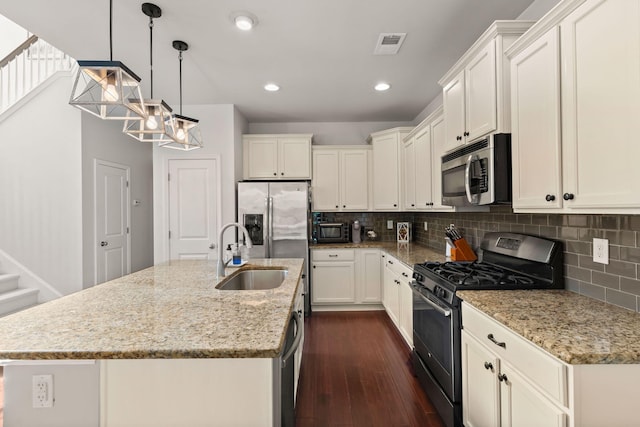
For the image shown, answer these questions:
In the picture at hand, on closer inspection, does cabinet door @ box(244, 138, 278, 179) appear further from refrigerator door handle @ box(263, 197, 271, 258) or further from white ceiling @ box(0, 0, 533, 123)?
white ceiling @ box(0, 0, 533, 123)

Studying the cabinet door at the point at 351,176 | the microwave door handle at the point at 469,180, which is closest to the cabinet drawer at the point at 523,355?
the microwave door handle at the point at 469,180

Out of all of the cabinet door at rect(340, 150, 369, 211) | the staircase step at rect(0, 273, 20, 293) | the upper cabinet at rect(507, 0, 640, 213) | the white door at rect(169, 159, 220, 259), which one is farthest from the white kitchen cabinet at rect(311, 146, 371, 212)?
the staircase step at rect(0, 273, 20, 293)

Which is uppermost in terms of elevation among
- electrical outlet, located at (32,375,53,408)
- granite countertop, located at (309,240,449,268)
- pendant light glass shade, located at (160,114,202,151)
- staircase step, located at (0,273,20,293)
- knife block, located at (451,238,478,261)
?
pendant light glass shade, located at (160,114,202,151)

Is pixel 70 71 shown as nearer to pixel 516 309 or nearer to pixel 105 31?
pixel 105 31

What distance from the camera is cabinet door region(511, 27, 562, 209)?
56.9 inches

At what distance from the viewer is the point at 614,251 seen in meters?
1.50

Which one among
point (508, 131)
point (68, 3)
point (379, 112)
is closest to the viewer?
point (508, 131)

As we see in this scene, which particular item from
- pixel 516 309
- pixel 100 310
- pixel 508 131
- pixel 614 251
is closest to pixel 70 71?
pixel 100 310

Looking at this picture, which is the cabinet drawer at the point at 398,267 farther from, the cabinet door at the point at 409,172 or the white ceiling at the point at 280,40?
the white ceiling at the point at 280,40

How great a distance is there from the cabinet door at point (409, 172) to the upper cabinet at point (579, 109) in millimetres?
2010

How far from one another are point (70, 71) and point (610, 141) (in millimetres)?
5145

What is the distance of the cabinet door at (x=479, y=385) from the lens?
4.83 feet

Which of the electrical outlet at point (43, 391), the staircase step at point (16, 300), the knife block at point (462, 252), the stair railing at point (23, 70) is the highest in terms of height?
the stair railing at point (23, 70)

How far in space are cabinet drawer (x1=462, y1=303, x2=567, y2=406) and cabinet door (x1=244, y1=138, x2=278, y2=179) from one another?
337cm
